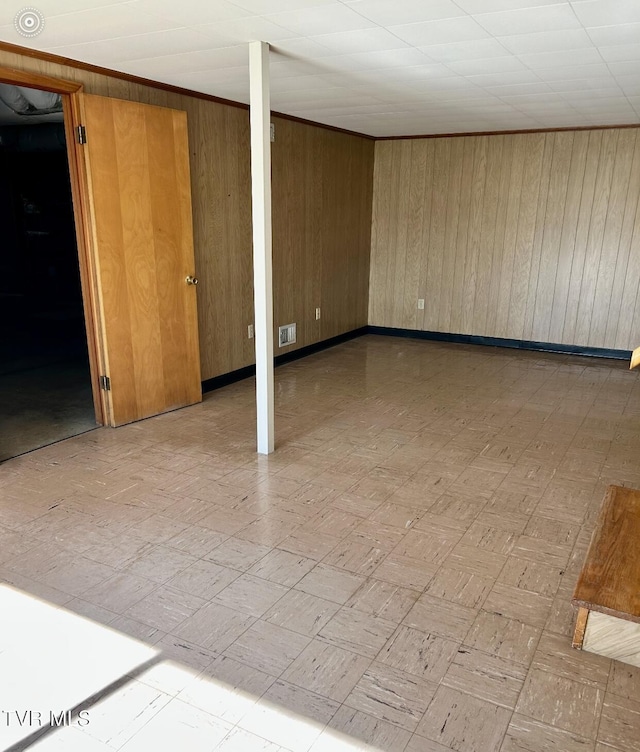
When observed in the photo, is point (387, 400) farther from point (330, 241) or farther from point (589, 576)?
point (589, 576)

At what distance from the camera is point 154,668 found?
1900 millimetres

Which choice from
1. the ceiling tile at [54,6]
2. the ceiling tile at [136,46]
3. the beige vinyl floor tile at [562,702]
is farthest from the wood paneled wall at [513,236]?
the beige vinyl floor tile at [562,702]

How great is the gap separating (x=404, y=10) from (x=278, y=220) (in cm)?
298

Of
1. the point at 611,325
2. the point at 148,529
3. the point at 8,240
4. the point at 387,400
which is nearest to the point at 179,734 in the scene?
the point at 148,529

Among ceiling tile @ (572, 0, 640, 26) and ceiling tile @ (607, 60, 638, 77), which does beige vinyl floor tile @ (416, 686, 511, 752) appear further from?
ceiling tile @ (607, 60, 638, 77)

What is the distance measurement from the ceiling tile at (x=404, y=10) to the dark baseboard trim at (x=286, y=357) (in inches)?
117

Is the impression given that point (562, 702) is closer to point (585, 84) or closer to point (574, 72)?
point (574, 72)

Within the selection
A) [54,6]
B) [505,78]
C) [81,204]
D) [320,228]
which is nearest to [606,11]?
[505,78]

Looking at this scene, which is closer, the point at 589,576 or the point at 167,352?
the point at 589,576

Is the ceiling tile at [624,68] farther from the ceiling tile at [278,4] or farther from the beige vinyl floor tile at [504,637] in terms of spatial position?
the beige vinyl floor tile at [504,637]

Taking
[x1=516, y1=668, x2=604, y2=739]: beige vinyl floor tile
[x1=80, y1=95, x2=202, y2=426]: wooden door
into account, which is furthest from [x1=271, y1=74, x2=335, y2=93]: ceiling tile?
[x1=516, y1=668, x2=604, y2=739]: beige vinyl floor tile

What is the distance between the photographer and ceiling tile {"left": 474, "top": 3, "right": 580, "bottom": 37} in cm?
254

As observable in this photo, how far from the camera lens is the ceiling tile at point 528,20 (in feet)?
8.32

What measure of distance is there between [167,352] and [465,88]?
2745 mm
